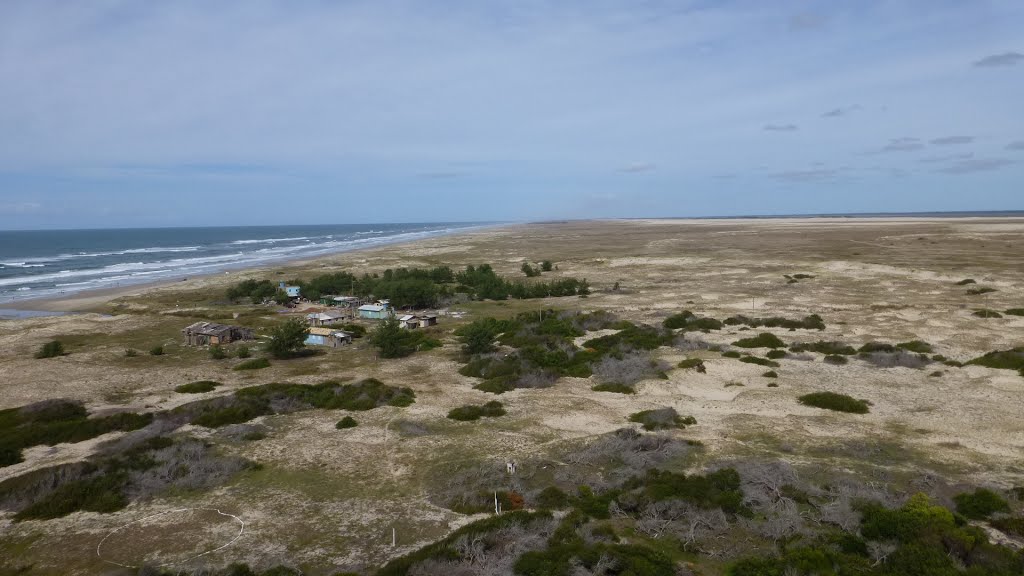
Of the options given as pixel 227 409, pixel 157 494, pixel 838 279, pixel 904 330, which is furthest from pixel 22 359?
pixel 838 279

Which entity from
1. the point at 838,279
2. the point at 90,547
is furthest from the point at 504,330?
the point at 838,279

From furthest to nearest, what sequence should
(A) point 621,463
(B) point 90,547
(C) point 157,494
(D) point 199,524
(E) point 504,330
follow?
(E) point 504,330 < (A) point 621,463 < (C) point 157,494 < (D) point 199,524 < (B) point 90,547

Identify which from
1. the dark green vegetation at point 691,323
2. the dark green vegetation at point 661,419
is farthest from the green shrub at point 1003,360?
the dark green vegetation at point 661,419

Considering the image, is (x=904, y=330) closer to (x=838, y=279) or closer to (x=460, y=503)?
(x=838, y=279)

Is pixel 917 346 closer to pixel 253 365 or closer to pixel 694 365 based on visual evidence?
pixel 694 365

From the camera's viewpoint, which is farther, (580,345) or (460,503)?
(580,345)

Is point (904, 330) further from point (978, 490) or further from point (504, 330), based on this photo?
point (504, 330)

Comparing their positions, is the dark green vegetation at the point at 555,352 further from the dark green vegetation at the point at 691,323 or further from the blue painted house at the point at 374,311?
the blue painted house at the point at 374,311

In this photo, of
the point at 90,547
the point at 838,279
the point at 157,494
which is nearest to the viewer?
the point at 90,547

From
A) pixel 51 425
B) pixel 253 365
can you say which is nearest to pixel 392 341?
pixel 253 365
